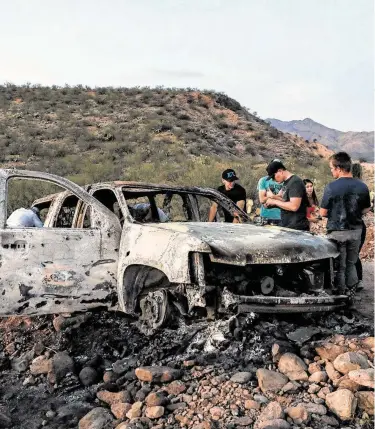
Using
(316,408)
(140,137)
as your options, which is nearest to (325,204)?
(316,408)

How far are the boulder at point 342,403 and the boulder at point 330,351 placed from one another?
0.68 m

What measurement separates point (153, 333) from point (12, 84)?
126ft

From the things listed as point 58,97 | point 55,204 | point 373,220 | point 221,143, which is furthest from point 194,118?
point 55,204

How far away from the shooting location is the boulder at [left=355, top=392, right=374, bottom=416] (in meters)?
3.30

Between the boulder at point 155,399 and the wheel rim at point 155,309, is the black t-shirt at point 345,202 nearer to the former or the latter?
the wheel rim at point 155,309

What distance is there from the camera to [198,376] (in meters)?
3.96

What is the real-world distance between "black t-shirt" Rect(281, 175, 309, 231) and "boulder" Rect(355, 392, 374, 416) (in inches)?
112

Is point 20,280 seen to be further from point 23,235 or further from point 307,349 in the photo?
point 307,349

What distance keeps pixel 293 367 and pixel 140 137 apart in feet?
80.3

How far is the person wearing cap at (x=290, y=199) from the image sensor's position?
19.1 feet

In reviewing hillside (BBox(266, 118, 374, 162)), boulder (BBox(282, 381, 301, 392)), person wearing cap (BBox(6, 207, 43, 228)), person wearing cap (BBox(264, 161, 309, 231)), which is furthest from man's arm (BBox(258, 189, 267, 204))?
hillside (BBox(266, 118, 374, 162))


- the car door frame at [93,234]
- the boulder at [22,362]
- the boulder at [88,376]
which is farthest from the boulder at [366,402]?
the boulder at [22,362]

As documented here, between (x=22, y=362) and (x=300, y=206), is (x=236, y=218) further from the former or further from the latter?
(x=22, y=362)

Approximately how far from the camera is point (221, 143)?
98.1ft
